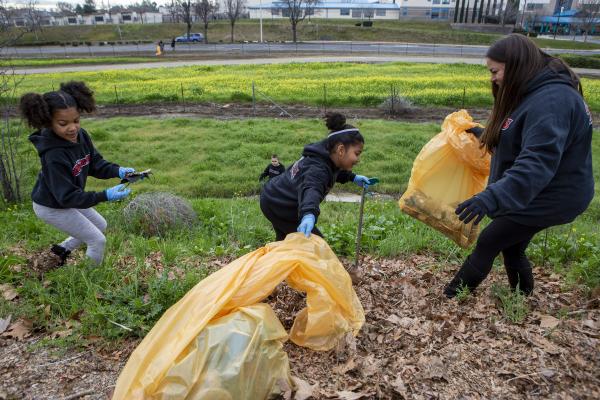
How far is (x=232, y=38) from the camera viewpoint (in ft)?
149

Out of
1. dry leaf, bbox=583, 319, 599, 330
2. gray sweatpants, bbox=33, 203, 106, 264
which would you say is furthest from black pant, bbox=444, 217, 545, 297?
gray sweatpants, bbox=33, 203, 106, 264

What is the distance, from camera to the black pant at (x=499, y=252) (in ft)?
8.98

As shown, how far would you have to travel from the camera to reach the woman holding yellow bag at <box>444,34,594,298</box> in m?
2.33

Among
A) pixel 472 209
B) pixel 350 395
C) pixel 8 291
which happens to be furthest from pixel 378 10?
pixel 350 395

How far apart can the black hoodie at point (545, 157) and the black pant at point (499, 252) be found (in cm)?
9

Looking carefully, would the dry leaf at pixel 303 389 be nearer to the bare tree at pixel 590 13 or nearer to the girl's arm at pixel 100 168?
the girl's arm at pixel 100 168

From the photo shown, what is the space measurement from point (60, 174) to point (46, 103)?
465 mm

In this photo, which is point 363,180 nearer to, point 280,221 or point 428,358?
point 280,221

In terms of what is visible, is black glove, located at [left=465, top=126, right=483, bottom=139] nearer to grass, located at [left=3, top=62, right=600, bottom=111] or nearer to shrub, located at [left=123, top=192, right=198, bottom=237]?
shrub, located at [left=123, top=192, right=198, bottom=237]

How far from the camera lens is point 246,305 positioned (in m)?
2.43

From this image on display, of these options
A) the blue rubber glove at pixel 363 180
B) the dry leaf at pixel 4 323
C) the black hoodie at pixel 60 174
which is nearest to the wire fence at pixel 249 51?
the blue rubber glove at pixel 363 180

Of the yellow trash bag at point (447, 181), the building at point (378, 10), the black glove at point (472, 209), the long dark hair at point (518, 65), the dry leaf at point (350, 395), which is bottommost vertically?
the dry leaf at point (350, 395)

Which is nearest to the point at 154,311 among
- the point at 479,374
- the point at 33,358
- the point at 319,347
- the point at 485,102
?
the point at 33,358

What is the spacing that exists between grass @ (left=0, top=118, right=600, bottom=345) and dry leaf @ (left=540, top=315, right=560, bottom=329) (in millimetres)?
145
